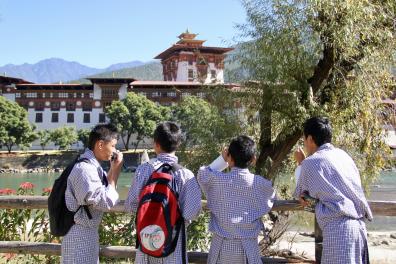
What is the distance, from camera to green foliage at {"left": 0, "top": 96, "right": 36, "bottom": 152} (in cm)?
4775

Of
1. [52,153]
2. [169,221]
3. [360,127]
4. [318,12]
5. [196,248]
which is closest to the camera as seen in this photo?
[169,221]

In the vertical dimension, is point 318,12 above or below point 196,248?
above

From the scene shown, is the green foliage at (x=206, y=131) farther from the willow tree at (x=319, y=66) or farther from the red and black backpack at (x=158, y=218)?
the red and black backpack at (x=158, y=218)

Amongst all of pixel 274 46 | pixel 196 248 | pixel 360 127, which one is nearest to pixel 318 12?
pixel 274 46

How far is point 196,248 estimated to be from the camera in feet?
16.7

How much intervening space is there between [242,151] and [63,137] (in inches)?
2012

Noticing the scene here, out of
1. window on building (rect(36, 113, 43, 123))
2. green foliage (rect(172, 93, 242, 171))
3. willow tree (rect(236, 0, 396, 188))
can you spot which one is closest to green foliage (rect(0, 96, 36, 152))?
window on building (rect(36, 113, 43, 123))

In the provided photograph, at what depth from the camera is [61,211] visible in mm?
3027

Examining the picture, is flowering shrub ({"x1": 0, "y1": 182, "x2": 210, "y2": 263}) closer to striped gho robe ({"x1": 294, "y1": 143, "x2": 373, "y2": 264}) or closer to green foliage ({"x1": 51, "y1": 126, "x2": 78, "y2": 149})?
striped gho robe ({"x1": 294, "y1": 143, "x2": 373, "y2": 264})

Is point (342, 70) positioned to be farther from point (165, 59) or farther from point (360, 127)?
point (165, 59)

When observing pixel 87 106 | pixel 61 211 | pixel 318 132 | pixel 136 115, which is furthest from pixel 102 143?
pixel 87 106

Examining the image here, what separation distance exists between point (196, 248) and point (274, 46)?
276 cm

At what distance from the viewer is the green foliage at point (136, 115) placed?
168 ft

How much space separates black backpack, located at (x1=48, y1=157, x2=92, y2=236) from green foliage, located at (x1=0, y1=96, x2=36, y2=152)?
47979mm
